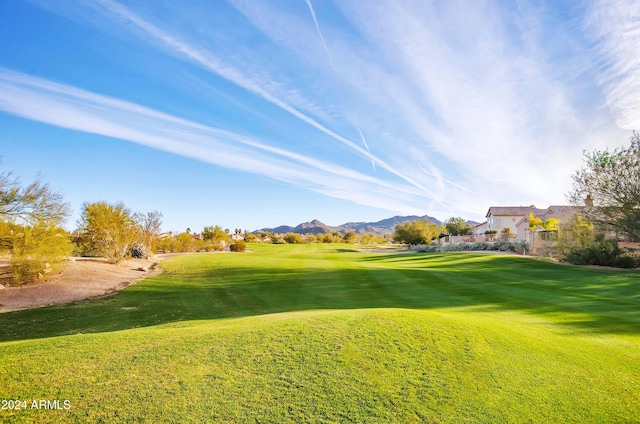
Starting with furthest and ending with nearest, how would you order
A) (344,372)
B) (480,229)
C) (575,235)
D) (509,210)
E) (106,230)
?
(480,229)
(509,210)
(575,235)
(106,230)
(344,372)

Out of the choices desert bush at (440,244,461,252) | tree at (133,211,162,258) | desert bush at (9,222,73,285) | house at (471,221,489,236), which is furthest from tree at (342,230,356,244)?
desert bush at (9,222,73,285)

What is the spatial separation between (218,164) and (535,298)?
69.5 ft

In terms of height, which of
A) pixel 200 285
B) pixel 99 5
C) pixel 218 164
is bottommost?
pixel 200 285

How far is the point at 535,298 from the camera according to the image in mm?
11406

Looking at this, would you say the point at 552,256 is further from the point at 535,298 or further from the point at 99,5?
the point at 99,5

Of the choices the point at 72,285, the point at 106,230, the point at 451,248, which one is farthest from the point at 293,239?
A: the point at 72,285

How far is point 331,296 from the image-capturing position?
12.8 metres

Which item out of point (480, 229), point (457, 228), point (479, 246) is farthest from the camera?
point (480, 229)

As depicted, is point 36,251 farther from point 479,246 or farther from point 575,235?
point 479,246

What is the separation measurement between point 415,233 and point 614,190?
31.1 meters

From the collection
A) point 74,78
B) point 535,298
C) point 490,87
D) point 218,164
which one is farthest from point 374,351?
point 218,164

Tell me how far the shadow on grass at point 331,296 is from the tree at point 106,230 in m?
4.04

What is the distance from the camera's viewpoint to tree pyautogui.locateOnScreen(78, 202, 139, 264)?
800 inches

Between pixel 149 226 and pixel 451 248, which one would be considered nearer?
pixel 149 226
